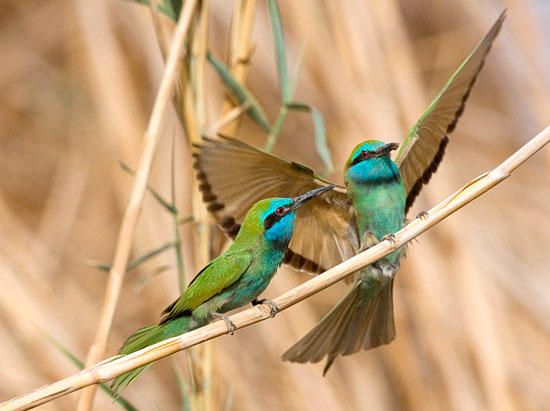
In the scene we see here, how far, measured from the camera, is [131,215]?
4.78 feet

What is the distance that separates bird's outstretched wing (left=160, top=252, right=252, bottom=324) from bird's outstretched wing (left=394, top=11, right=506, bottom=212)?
1.70ft

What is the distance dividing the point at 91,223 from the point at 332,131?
1642 mm

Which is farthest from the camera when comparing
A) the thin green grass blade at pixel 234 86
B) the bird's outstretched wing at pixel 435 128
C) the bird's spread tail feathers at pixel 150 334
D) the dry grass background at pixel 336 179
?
the dry grass background at pixel 336 179

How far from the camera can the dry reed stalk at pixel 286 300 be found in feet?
3.40

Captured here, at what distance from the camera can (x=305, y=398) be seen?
2541mm

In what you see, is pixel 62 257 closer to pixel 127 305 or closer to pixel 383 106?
pixel 127 305

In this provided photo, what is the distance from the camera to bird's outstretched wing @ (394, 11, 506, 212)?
58.9 inches

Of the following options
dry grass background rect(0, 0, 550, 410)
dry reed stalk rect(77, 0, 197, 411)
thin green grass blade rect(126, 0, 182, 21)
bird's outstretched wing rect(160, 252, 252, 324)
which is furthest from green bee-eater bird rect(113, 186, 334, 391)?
dry grass background rect(0, 0, 550, 410)

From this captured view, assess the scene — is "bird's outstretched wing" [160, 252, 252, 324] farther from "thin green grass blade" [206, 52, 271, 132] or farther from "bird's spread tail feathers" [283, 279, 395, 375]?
"thin green grass blade" [206, 52, 271, 132]

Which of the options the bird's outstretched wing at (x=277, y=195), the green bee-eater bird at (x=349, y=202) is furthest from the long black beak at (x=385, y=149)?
the bird's outstretched wing at (x=277, y=195)

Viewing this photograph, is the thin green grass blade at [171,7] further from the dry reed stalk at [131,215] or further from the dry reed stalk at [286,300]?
the dry reed stalk at [286,300]

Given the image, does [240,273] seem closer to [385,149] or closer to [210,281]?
[210,281]

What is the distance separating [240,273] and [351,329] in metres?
0.41

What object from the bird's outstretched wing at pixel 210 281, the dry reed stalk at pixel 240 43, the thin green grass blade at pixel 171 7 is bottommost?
the bird's outstretched wing at pixel 210 281
